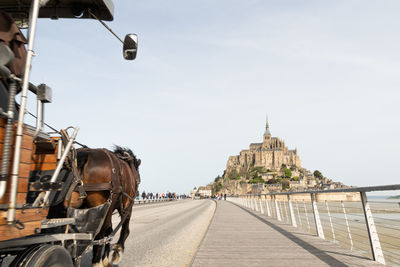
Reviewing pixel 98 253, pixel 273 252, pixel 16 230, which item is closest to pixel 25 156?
pixel 16 230

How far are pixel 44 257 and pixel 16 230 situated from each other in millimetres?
397

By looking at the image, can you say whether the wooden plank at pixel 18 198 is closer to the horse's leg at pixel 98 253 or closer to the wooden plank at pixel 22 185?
the wooden plank at pixel 22 185

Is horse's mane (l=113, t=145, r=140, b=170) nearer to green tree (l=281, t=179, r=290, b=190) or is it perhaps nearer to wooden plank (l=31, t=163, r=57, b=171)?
wooden plank (l=31, t=163, r=57, b=171)

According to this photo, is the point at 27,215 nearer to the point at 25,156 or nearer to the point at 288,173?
the point at 25,156

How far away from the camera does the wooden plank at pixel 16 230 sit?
2.59 metres

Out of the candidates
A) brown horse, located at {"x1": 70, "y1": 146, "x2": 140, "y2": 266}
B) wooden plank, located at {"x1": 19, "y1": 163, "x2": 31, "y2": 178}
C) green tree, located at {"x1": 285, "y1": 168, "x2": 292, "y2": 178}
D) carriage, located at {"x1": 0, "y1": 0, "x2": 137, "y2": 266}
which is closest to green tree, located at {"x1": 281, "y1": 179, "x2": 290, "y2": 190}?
green tree, located at {"x1": 285, "y1": 168, "x2": 292, "y2": 178}

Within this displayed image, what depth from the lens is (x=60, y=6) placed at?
13.5 ft

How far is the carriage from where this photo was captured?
2.69 metres

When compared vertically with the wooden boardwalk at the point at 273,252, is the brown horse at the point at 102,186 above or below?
above

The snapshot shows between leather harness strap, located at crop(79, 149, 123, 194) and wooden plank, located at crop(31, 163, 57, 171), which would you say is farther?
leather harness strap, located at crop(79, 149, 123, 194)

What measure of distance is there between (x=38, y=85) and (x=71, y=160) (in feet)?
3.23

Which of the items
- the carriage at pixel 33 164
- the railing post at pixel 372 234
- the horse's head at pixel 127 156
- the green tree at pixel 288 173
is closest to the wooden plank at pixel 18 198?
the carriage at pixel 33 164

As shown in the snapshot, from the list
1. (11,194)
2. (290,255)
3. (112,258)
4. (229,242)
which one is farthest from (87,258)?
(11,194)

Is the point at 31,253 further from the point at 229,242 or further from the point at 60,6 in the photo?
the point at 229,242
